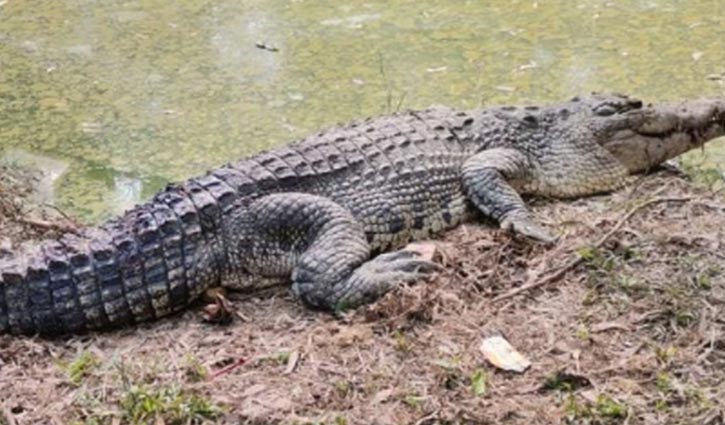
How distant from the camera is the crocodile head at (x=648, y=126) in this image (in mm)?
4281

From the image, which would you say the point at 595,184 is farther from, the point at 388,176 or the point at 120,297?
the point at 120,297

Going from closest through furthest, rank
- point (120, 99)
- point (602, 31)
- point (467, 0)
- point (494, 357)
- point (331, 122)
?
1. point (494, 357)
2. point (331, 122)
3. point (120, 99)
4. point (602, 31)
5. point (467, 0)

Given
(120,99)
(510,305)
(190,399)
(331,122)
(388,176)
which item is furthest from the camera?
(120,99)

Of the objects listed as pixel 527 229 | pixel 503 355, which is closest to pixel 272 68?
pixel 527 229

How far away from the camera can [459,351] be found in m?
3.04

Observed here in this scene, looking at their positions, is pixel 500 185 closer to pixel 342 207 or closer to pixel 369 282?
pixel 342 207

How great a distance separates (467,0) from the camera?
252 inches

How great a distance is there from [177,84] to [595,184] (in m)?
2.27

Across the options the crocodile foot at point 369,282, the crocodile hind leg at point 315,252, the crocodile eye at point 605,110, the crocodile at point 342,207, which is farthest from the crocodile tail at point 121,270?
the crocodile eye at point 605,110

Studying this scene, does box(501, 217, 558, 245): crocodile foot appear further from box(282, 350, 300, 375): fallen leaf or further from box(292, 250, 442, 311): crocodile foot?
box(282, 350, 300, 375): fallen leaf

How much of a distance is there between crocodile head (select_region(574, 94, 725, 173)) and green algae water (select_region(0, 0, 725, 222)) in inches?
10.2

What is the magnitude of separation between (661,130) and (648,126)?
0.06m

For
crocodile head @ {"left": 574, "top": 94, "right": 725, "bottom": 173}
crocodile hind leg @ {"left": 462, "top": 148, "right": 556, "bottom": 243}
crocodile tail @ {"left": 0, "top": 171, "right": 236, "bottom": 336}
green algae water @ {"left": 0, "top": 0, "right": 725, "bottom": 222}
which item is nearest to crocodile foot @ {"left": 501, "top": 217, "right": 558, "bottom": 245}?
crocodile hind leg @ {"left": 462, "top": 148, "right": 556, "bottom": 243}

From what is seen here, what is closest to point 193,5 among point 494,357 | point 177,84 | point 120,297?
point 177,84
